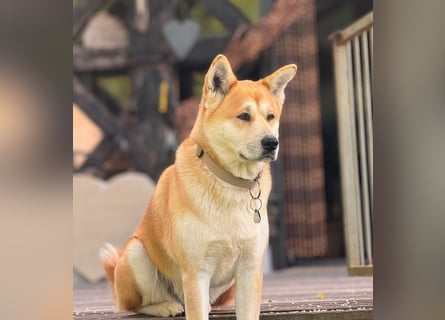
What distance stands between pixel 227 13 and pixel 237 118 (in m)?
2.74

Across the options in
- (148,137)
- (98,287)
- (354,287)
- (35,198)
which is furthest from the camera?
(148,137)

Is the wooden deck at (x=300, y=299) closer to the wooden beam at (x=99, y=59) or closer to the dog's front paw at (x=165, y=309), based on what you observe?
the dog's front paw at (x=165, y=309)

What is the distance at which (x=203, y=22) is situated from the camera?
491 centimetres

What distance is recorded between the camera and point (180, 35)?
473 centimetres

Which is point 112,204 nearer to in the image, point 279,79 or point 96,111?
point 96,111

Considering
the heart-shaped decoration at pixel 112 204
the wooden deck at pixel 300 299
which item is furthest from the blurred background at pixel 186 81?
the wooden deck at pixel 300 299

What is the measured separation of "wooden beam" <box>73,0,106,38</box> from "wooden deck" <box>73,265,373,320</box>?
Result: 185cm

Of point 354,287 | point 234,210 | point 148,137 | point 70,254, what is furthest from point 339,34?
point 70,254

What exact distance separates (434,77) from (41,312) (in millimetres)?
1007

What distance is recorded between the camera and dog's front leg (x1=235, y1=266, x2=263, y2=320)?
2160mm

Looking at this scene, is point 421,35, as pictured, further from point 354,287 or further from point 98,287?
point 98,287

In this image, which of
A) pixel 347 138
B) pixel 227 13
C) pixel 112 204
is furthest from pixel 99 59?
pixel 347 138

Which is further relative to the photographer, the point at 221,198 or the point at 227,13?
the point at 227,13

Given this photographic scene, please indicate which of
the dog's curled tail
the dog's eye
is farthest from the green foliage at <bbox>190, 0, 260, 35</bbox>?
the dog's eye
